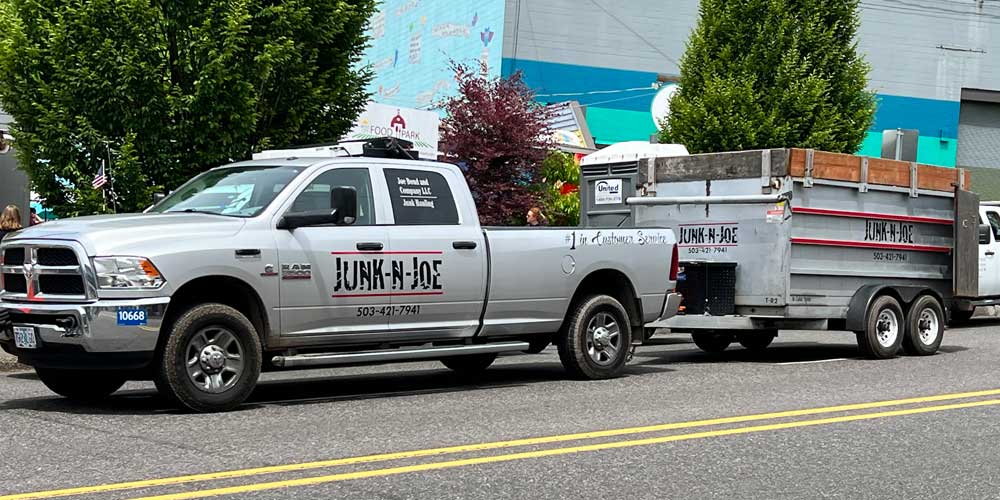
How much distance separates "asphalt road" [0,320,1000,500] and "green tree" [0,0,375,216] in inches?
174

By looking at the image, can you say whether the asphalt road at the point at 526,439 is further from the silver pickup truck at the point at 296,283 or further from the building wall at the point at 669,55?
the building wall at the point at 669,55

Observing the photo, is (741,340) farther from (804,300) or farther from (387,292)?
(387,292)

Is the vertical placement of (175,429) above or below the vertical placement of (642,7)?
below

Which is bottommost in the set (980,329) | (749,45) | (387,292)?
(980,329)

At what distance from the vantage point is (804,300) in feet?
46.9

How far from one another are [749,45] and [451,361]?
15.4 meters

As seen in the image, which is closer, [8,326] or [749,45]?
[8,326]

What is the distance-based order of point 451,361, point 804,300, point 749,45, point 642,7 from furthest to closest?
1. point 642,7
2. point 749,45
3. point 804,300
4. point 451,361

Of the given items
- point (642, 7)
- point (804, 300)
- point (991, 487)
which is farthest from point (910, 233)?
point (642, 7)

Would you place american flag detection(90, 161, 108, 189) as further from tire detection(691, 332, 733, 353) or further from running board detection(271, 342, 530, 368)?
tire detection(691, 332, 733, 353)

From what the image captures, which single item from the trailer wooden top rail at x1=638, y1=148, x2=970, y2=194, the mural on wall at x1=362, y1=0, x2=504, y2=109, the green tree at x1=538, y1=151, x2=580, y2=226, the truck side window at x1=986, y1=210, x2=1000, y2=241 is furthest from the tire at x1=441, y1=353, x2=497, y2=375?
the mural on wall at x1=362, y1=0, x2=504, y2=109

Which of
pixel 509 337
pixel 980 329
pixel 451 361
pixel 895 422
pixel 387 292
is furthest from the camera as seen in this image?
pixel 980 329

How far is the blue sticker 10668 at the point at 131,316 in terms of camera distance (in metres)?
9.05

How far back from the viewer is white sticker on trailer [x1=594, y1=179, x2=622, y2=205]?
15938mm
